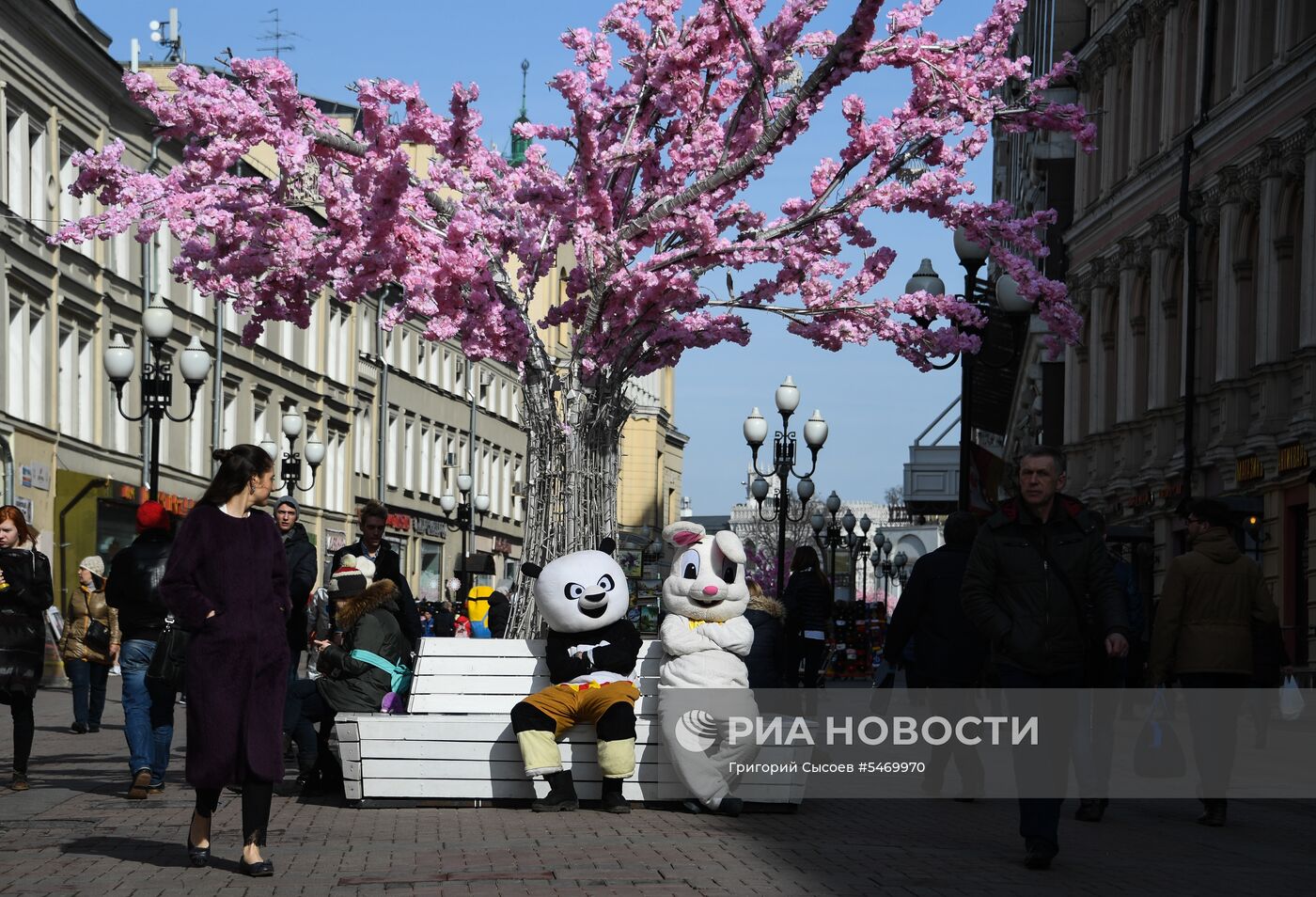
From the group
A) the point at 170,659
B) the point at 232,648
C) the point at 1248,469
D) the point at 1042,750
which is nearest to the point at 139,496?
the point at 1248,469

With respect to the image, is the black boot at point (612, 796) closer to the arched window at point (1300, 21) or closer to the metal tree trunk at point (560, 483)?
the metal tree trunk at point (560, 483)

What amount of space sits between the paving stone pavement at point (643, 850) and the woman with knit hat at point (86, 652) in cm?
654

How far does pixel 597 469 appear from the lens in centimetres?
1435

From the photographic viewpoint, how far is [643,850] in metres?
10.0

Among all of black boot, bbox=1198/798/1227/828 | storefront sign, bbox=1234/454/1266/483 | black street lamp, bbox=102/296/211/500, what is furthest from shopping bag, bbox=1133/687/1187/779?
storefront sign, bbox=1234/454/1266/483

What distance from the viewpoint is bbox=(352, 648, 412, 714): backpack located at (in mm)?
13047

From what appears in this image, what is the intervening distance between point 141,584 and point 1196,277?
23495 millimetres

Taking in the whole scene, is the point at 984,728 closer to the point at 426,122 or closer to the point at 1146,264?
the point at 426,122

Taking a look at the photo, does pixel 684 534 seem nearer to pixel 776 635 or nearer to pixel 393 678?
Result: pixel 393 678

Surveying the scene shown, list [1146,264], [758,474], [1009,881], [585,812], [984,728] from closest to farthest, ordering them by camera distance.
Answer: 1. [1009,881]
2. [585,812]
3. [984,728]
4. [1146,264]
5. [758,474]

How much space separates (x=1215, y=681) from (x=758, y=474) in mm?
28103

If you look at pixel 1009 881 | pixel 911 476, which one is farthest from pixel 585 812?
pixel 911 476

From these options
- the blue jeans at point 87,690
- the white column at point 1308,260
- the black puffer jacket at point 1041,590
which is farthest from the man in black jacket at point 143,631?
the white column at point 1308,260

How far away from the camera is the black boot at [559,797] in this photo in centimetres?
1200
